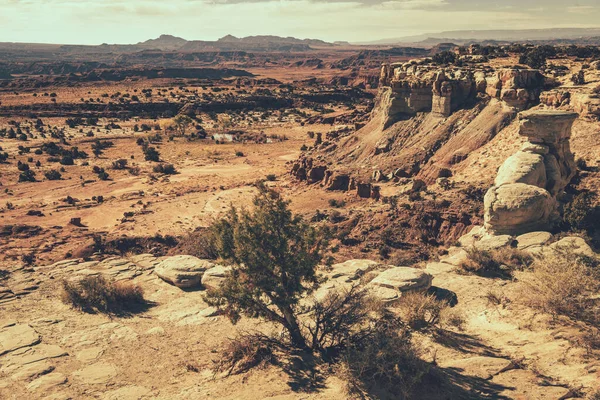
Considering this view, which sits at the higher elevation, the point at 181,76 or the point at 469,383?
the point at 181,76

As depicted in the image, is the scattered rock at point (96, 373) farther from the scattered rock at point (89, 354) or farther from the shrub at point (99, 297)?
the shrub at point (99, 297)

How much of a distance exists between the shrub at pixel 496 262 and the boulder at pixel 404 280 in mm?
Answer: 2600

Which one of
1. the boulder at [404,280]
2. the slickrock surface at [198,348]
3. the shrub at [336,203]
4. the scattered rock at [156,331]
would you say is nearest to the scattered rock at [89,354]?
the slickrock surface at [198,348]

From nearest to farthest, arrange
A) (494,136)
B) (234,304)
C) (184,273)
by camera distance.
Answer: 1. (234,304)
2. (184,273)
3. (494,136)

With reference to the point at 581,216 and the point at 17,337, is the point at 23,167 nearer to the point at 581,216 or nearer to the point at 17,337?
the point at 17,337

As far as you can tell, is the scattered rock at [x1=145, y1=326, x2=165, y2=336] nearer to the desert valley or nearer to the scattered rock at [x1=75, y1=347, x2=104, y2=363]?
the desert valley

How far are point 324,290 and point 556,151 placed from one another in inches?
595

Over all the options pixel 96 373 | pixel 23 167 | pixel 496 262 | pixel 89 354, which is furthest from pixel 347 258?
pixel 23 167

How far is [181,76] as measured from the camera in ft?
447

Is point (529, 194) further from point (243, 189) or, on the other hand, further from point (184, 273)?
point (243, 189)

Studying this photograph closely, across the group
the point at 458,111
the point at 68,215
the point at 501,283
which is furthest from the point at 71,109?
the point at 501,283

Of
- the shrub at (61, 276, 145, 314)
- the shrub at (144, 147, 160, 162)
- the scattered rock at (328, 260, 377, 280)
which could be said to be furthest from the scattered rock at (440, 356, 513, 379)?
the shrub at (144, 147, 160, 162)

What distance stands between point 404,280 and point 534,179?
10418 millimetres

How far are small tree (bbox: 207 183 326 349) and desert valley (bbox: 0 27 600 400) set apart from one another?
0.16 ft
